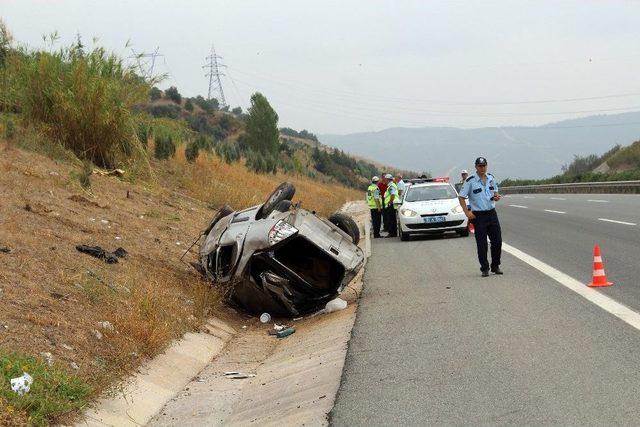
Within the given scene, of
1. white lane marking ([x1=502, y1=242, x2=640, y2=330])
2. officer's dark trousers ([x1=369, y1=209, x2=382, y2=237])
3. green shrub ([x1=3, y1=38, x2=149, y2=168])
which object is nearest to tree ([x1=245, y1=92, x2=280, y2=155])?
officer's dark trousers ([x1=369, y1=209, x2=382, y2=237])

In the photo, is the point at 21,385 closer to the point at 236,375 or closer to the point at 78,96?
the point at 236,375

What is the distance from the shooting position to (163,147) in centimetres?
2970

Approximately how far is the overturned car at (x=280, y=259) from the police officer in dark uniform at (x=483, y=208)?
215 cm

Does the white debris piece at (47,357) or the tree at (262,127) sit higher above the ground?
the tree at (262,127)

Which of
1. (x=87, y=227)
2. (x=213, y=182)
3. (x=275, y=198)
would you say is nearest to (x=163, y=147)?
(x=213, y=182)

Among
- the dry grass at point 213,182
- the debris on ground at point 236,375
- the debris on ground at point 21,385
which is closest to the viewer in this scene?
the debris on ground at point 21,385

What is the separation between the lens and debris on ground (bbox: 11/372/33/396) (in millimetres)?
6371

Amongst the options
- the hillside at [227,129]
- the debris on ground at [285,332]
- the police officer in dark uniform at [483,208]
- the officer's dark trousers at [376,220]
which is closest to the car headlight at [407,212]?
the officer's dark trousers at [376,220]

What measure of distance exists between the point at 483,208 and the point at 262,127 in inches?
2224

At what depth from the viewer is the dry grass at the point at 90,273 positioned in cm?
822

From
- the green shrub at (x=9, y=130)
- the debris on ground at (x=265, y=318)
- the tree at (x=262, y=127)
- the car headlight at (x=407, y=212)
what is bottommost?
the debris on ground at (x=265, y=318)

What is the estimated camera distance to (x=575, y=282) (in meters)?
12.1

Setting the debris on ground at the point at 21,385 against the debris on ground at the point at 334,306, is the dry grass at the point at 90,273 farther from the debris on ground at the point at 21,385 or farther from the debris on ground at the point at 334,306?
the debris on ground at the point at 334,306

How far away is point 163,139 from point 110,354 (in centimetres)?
2171
